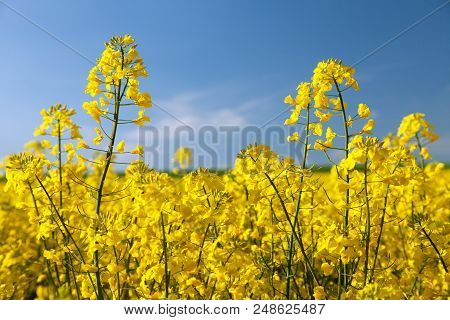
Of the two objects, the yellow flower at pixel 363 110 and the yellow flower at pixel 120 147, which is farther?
the yellow flower at pixel 363 110

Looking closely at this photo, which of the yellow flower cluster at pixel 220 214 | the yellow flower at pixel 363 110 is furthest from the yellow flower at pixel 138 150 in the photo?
the yellow flower at pixel 363 110

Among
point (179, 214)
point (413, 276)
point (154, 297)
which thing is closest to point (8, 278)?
point (154, 297)

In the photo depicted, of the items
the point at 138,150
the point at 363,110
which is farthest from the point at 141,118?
the point at 363,110

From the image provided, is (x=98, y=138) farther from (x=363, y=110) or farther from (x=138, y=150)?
(x=363, y=110)

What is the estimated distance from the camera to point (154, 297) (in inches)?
127

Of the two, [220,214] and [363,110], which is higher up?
[363,110]

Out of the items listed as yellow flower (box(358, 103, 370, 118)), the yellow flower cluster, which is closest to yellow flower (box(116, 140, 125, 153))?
the yellow flower cluster

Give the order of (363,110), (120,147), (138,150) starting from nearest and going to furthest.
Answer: (120,147) → (138,150) → (363,110)

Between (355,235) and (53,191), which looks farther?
(53,191)

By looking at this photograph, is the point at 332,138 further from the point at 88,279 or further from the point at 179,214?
the point at 88,279

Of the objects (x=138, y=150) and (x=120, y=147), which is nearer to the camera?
(x=120, y=147)

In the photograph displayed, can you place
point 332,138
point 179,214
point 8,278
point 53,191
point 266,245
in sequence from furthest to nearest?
1. point 8,278
2. point 266,245
3. point 53,191
4. point 332,138
5. point 179,214

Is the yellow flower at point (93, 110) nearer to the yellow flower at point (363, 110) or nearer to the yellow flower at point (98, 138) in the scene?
the yellow flower at point (98, 138)
